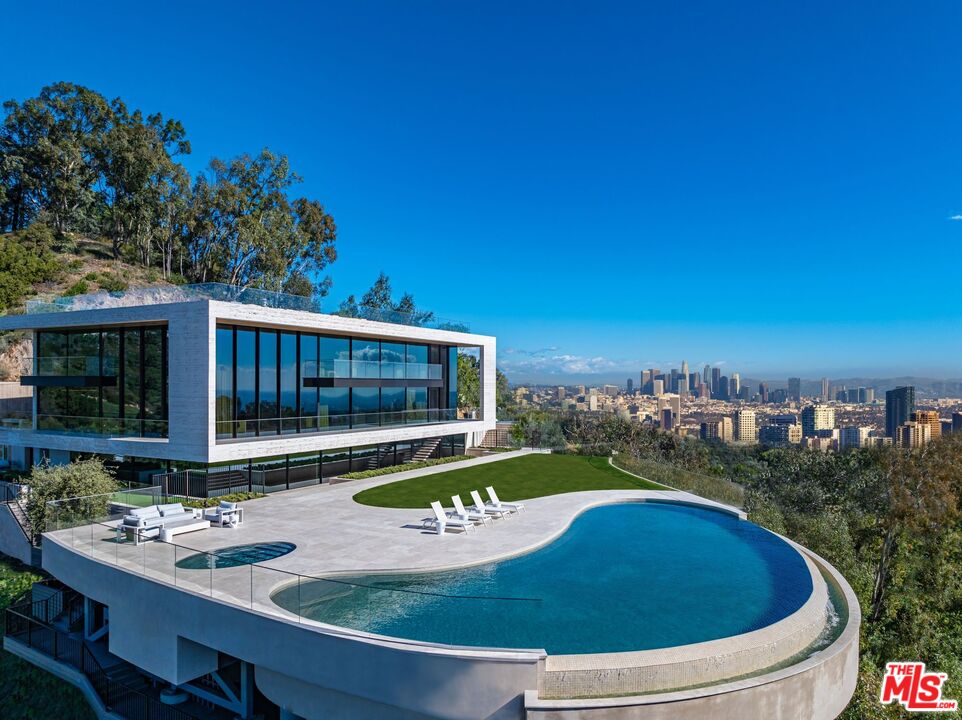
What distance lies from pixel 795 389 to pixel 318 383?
172 meters

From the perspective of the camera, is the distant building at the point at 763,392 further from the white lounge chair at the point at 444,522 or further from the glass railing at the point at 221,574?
the glass railing at the point at 221,574

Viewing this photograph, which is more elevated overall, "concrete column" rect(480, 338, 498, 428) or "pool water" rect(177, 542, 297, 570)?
"concrete column" rect(480, 338, 498, 428)

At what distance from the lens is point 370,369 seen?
91.9ft

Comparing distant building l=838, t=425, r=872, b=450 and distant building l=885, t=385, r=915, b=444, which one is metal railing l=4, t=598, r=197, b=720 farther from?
distant building l=838, t=425, r=872, b=450

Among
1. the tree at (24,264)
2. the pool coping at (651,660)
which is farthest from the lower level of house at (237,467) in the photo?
the tree at (24,264)

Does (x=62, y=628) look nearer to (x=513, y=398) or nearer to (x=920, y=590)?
(x=920, y=590)

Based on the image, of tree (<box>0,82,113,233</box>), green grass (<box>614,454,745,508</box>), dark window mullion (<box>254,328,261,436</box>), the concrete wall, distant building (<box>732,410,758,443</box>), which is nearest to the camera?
the concrete wall

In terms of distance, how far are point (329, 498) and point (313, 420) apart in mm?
4229

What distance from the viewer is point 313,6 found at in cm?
3834

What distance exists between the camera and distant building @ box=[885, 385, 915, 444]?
207ft

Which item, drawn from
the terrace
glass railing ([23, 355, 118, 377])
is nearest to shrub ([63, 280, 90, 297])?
glass railing ([23, 355, 118, 377])

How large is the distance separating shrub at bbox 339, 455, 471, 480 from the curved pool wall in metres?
14.1

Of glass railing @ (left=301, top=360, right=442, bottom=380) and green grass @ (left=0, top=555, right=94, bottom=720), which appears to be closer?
green grass @ (left=0, top=555, right=94, bottom=720)

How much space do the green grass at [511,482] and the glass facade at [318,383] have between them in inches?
168
